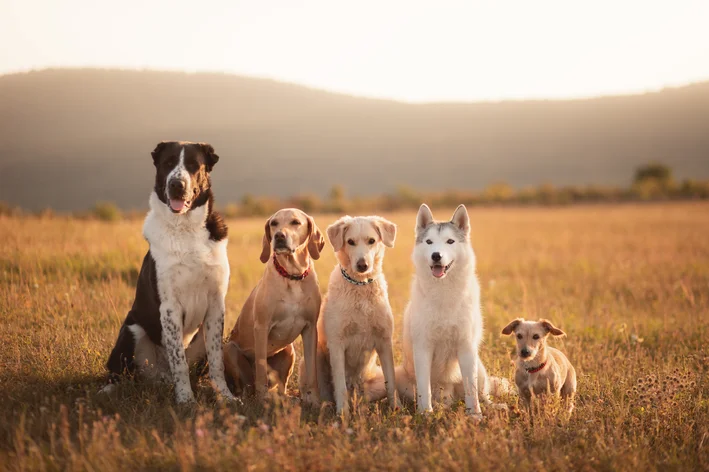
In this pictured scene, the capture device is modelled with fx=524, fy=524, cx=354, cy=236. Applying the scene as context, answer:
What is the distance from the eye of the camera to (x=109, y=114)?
27.9m

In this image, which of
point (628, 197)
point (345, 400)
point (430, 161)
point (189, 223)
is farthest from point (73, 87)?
point (430, 161)

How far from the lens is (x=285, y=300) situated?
530 centimetres

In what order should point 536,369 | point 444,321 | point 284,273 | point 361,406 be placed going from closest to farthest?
point 361,406
point 444,321
point 284,273
point 536,369

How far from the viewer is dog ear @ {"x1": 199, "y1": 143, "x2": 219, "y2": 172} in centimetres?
551

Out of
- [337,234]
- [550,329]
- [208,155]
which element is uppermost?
[208,155]

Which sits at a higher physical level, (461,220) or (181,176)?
(181,176)

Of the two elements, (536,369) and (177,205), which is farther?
(536,369)

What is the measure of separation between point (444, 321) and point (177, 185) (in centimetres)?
285

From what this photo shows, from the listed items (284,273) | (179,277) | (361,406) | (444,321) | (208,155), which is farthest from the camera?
(208,155)

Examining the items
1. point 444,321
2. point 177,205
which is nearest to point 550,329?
point 444,321

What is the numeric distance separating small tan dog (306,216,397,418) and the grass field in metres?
0.43

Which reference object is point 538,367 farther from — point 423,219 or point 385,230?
point 385,230

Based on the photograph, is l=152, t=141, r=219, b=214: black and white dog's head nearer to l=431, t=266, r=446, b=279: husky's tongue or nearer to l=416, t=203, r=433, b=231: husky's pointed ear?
l=416, t=203, r=433, b=231: husky's pointed ear

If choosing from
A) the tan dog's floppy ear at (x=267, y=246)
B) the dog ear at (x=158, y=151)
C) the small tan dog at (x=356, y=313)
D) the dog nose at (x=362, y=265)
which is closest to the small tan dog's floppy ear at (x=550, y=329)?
the small tan dog at (x=356, y=313)
